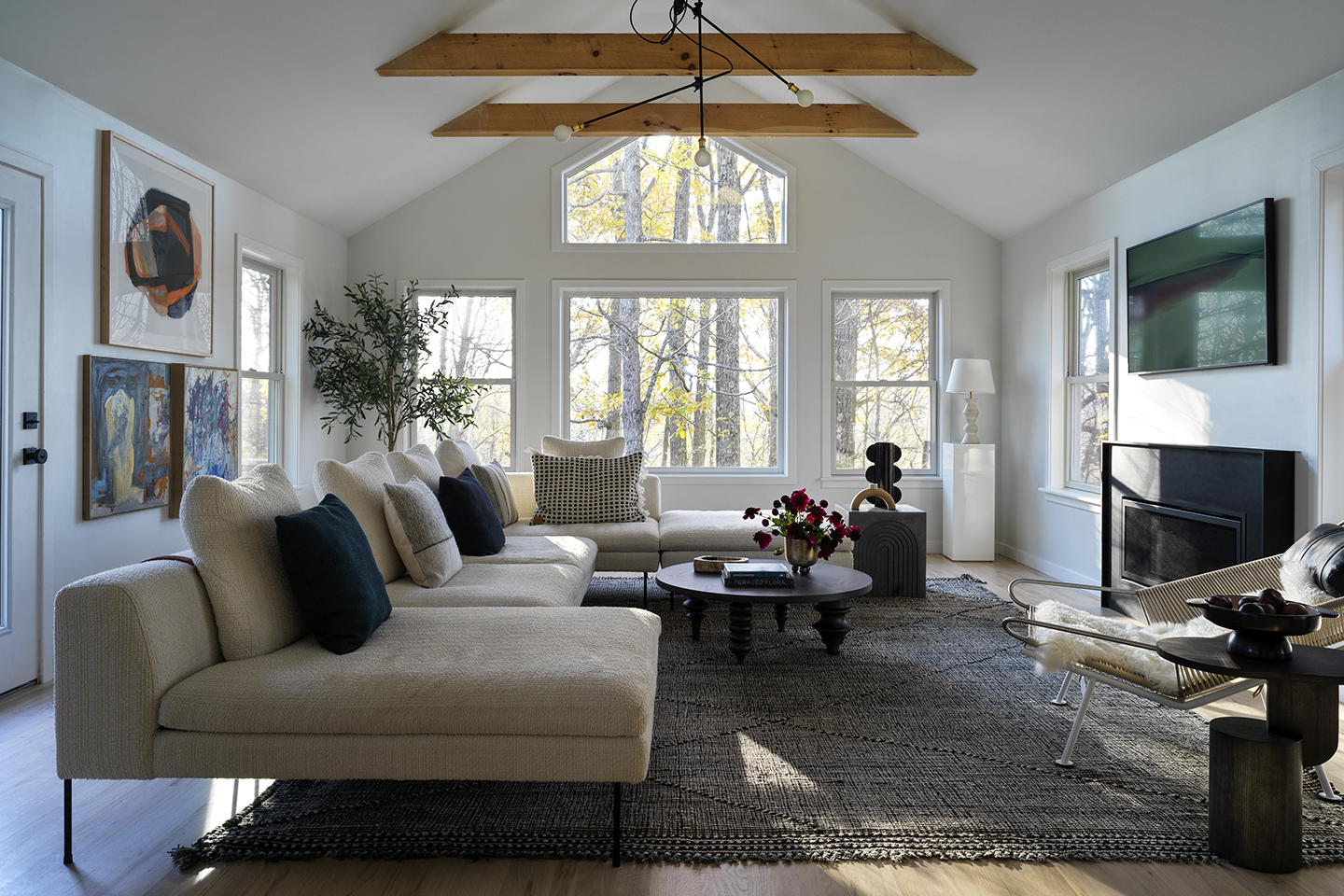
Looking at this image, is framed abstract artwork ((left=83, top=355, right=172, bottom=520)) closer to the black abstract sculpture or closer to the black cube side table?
the black cube side table

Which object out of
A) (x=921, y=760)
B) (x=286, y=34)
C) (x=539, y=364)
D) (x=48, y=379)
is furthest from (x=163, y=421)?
(x=921, y=760)

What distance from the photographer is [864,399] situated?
672 centimetres

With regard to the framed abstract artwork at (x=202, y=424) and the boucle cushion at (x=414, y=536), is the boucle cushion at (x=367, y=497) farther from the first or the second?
the framed abstract artwork at (x=202, y=424)

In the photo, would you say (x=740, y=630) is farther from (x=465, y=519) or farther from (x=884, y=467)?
(x=884, y=467)

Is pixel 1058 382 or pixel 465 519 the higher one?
pixel 1058 382

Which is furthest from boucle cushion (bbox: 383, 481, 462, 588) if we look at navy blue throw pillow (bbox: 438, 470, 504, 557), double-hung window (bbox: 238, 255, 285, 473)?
double-hung window (bbox: 238, 255, 285, 473)

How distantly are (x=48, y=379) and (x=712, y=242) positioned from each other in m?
4.49

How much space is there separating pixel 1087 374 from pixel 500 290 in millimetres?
4329

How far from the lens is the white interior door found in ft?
10.4

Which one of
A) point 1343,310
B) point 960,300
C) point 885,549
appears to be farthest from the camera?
point 960,300

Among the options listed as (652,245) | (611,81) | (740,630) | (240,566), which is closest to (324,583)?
(240,566)

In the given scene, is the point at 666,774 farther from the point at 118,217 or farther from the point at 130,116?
the point at 130,116

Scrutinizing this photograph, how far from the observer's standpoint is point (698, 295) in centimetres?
669

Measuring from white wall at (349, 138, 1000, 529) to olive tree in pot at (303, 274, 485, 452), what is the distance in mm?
317
